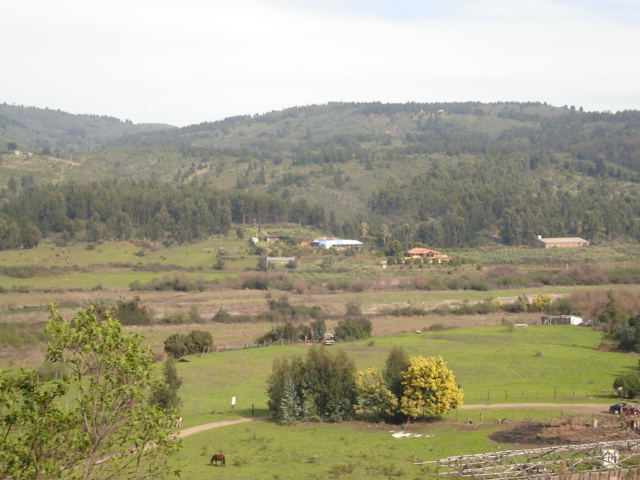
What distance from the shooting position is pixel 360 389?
38031mm

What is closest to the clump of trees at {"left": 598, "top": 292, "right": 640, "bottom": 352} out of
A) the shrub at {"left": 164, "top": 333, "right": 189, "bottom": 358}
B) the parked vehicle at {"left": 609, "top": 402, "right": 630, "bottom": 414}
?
the parked vehicle at {"left": 609, "top": 402, "right": 630, "bottom": 414}

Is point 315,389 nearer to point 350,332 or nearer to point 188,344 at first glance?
point 188,344

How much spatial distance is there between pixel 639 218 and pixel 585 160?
51011 mm

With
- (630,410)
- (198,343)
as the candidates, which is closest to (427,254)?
(198,343)

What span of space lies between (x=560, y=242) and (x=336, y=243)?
3776 centimetres

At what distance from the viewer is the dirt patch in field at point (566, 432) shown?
97.5 feet

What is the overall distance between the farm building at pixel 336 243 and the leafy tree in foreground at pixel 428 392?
273 ft

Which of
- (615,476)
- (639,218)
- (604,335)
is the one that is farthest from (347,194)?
(615,476)

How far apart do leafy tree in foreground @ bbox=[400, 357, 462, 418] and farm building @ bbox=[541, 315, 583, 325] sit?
40.4 m

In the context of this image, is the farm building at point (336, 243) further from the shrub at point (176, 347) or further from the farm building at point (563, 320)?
the shrub at point (176, 347)

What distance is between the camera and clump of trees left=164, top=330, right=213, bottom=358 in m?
58.5

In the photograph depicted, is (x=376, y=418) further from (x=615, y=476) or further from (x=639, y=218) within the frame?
(x=639, y=218)

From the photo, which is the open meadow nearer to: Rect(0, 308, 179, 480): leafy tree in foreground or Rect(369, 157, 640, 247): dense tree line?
Rect(0, 308, 179, 480): leafy tree in foreground

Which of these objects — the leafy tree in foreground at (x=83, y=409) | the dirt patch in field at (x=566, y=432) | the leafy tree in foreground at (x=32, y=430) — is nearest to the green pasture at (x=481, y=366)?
the dirt patch in field at (x=566, y=432)
